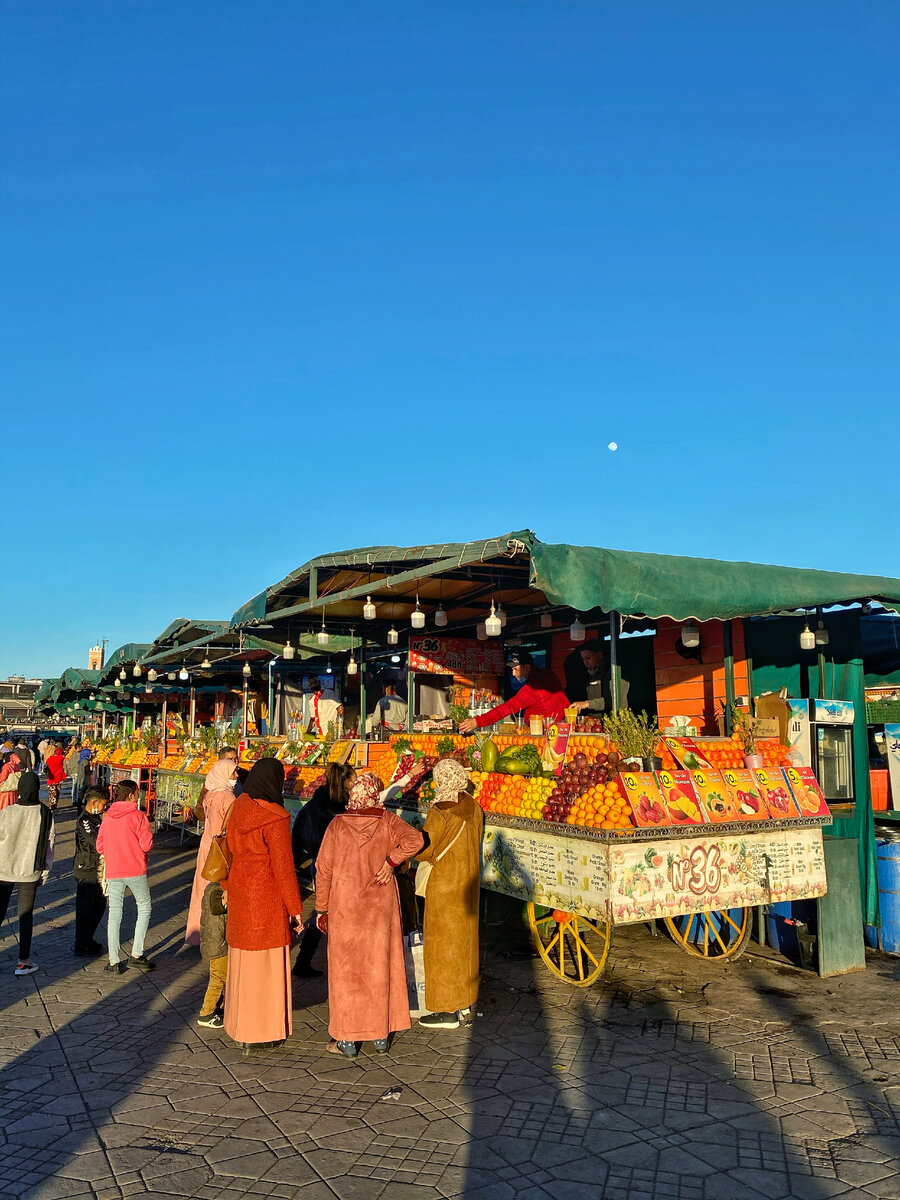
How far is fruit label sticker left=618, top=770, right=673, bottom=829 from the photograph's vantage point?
6.06 metres

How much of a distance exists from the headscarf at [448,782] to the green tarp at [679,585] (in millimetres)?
1454

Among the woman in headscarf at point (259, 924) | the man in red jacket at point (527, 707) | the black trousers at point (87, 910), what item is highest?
the man in red jacket at point (527, 707)

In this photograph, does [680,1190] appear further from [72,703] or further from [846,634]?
[72,703]

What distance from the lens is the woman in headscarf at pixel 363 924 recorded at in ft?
18.1

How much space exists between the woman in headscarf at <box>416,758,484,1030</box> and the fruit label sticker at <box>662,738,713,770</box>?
1.81 meters

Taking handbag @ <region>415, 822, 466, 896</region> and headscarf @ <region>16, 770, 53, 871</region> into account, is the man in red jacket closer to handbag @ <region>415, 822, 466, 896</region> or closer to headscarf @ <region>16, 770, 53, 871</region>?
handbag @ <region>415, 822, 466, 896</region>

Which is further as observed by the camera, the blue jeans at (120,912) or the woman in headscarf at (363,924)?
the blue jeans at (120,912)

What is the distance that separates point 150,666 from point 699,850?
14.8 meters

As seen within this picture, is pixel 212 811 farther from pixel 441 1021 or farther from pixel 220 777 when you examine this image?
pixel 441 1021

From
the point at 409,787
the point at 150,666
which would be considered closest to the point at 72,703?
the point at 150,666

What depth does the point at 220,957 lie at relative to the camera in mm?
6121

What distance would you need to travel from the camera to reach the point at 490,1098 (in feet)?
15.9

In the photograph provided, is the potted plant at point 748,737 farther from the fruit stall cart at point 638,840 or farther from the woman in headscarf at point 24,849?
the woman in headscarf at point 24,849

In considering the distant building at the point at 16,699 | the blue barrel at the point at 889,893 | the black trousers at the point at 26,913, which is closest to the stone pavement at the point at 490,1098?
the black trousers at the point at 26,913
